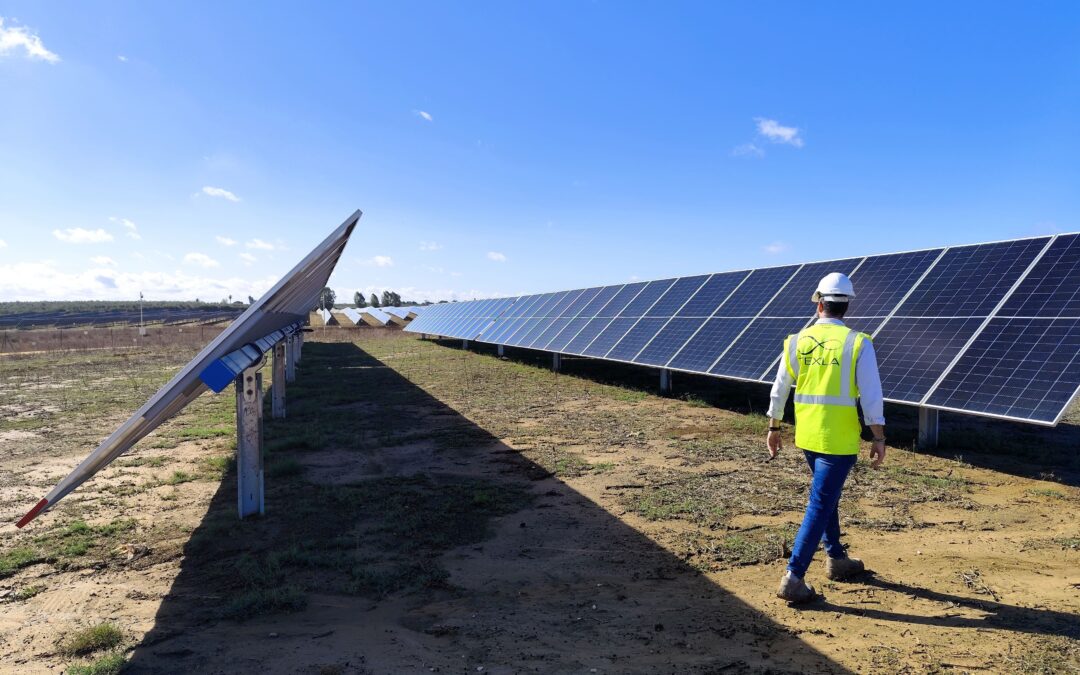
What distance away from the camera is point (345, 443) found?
11148 mm

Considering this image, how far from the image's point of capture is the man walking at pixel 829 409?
182 inches

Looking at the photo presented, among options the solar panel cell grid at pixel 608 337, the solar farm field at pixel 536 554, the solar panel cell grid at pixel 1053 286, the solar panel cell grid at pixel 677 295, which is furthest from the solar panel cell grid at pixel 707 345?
the solar panel cell grid at pixel 1053 286

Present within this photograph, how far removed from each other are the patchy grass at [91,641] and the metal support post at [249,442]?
2.52m

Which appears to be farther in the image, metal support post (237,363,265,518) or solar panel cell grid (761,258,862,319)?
solar panel cell grid (761,258,862,319)

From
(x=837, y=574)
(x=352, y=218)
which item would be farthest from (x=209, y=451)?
(x=837, y=574)

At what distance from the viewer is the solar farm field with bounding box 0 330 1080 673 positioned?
166 inches

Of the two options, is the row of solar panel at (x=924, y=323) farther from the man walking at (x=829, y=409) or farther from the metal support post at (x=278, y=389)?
the metal support post at (x=278, y=389)

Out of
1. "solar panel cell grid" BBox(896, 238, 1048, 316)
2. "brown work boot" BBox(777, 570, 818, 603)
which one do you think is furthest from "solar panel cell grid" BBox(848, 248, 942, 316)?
"brown work boot" BBox(777, 570, 818, 603)

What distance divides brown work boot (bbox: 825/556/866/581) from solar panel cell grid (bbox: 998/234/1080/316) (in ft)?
21.9

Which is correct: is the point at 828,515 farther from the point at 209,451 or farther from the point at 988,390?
the point at 209,451

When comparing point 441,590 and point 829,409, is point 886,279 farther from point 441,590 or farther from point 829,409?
point 441,590

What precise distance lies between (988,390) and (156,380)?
2378 cm

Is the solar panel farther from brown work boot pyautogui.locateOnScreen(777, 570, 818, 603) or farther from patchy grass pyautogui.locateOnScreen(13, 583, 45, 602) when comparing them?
patchy grass pyautogui.locateOnScreen(13, 583, 45, 602)

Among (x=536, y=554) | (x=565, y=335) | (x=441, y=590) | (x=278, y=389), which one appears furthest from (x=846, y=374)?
(x=565, y=335)
